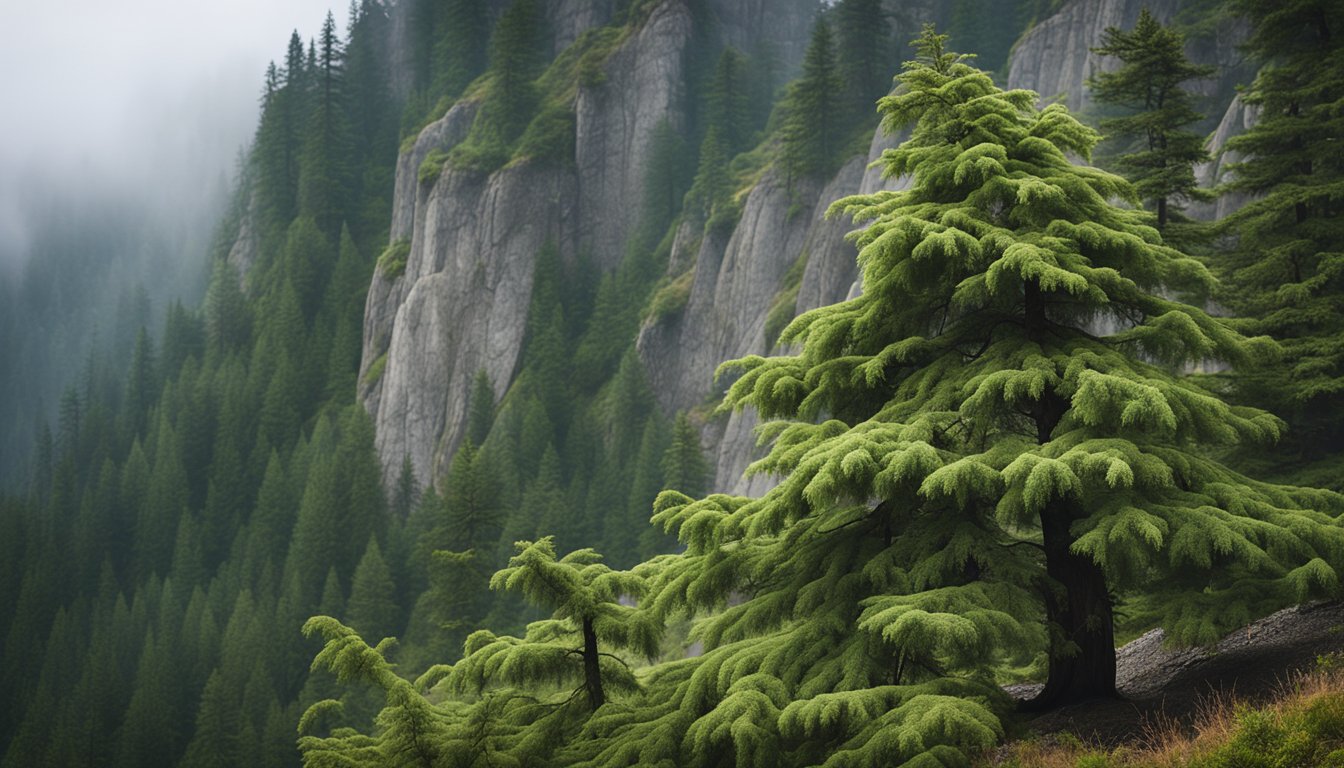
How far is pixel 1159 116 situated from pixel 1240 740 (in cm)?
2203

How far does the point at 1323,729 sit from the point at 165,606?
294 feet

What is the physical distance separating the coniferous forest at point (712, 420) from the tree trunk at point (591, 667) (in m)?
0.06

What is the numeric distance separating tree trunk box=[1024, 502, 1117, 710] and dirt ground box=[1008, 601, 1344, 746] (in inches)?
10.2

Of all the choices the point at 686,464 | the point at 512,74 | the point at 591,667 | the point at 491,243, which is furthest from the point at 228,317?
the point at 591,667

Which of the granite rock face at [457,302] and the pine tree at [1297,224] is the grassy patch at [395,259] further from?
the pine tree at [1297,224]

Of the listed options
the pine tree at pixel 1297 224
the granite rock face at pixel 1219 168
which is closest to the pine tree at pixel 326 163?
the granite rock face at pixel 1219 168

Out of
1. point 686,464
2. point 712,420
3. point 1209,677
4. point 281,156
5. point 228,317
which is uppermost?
point 281,156

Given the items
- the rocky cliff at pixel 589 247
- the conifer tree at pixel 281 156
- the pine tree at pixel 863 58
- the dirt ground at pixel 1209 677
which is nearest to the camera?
the dirt ground at pixel 1209 677

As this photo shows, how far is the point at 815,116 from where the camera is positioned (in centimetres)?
7206

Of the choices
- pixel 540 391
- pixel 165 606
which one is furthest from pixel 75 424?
pixel 540 391

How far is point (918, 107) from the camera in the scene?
1581 centimetres

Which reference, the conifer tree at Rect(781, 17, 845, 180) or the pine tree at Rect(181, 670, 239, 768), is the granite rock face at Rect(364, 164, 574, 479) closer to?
the pine tree at Rect(181, 670, 239, 768)

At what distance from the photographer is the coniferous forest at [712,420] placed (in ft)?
41.7

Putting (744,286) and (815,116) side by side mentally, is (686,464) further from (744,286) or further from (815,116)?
(815,116)
